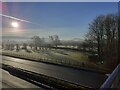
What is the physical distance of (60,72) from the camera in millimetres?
11562

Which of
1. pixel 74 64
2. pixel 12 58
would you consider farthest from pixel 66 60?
pixel 12 58

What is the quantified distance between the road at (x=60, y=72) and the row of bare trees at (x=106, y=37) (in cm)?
94

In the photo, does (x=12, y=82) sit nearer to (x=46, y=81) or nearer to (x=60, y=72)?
(x=60, y=72)

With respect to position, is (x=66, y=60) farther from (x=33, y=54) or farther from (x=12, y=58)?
(x=12, y=58)

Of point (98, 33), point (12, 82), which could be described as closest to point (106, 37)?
point (98, 33)

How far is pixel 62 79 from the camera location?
10.5 m

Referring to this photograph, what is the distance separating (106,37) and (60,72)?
2.63 metres

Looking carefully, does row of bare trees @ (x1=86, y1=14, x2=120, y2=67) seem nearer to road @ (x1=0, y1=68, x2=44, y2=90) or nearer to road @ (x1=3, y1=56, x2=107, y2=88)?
road @ (x1=3, y1=56, x2=107, y2=88)

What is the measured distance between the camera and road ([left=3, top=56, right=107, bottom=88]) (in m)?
10.5

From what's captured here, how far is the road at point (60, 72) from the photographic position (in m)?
10.5

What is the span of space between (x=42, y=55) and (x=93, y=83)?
110 inches

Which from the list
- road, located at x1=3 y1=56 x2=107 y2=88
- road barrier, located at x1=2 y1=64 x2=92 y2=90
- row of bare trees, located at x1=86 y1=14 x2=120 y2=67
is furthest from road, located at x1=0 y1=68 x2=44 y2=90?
row of bare trees, located at x1=86 y1=14 x2=120 y2=67

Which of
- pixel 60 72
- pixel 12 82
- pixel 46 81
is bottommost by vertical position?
pixel 12 82

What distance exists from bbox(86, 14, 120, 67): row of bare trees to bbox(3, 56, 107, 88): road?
0.94 meters
